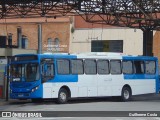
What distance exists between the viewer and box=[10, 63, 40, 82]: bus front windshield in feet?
98.3

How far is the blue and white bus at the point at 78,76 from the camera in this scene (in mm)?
30000

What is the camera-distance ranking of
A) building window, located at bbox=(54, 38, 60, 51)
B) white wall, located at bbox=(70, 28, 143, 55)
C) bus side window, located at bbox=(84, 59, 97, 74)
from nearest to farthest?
1. bus side window, located at bbox=(84, 59, 97, 74)
2. white wall, located at bbox=(70, 28, 143, 55)
3. building window, located at bbox=(54, 38, 60, 51)

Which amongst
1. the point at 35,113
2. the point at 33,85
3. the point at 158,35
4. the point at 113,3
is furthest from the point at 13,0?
the point at 158,35

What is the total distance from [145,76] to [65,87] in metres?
6.85

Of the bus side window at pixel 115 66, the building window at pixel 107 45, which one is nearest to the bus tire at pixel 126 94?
the bus side window at pixel 115 66

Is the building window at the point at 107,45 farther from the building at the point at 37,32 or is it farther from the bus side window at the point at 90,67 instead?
the bus side window at the point at 90,67

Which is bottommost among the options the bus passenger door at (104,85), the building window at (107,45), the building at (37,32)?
the bus passenger door at (104,85)

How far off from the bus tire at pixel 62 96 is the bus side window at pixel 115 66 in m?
3.77

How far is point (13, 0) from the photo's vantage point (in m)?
37.2

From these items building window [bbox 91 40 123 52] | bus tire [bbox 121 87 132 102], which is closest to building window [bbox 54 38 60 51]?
building window [bbox 91 40 123 52]

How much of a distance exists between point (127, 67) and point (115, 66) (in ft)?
3.67

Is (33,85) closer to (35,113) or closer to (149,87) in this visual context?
(149,87)

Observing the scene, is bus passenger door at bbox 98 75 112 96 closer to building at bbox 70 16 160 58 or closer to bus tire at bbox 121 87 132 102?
bus tire at bbox 121 87 132 102

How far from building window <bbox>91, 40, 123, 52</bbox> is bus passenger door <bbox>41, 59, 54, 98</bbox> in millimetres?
37833
